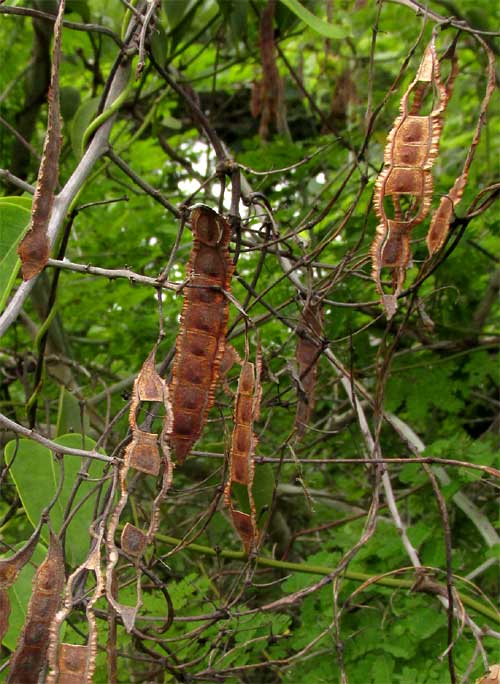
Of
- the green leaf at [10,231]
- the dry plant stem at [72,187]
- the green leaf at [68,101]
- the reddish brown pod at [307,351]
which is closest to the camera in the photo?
the dry plant stem at [72,187]


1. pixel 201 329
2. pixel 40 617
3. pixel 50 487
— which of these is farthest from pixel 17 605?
pixel 201 329

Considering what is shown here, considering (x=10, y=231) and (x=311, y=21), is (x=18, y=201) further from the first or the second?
(x=311, y=21)

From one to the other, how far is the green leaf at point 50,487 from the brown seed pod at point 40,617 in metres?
0.34

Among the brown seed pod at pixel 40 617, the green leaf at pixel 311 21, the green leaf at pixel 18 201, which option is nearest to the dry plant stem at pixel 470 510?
the green leaf at pixel 311 21

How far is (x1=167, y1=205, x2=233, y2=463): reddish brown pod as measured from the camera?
3.90 feet

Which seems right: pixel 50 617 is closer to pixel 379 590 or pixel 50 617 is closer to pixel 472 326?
pixel 379 590

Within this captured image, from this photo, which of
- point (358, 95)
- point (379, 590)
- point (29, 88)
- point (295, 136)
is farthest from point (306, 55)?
point (379, 590)

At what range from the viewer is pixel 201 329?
1200mm

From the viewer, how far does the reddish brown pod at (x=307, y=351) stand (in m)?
1.67

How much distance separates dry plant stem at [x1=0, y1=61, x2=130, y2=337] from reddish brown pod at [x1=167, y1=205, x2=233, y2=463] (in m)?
0.18

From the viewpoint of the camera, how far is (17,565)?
113cm

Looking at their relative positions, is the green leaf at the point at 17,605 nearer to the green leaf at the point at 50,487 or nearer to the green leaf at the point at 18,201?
the green leaf at the point at 50,487

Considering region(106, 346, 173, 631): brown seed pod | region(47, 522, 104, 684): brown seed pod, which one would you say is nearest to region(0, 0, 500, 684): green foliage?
region(106, 346, 173, 631): brown seed pod

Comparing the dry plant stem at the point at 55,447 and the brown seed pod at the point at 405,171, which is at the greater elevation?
the brown seed pod at the point at 405,171
